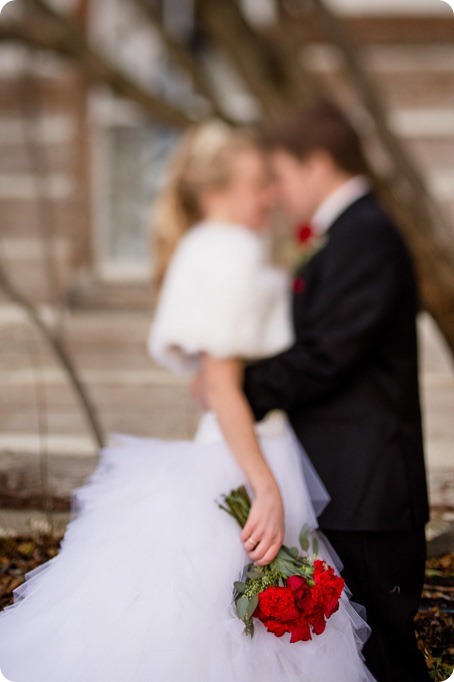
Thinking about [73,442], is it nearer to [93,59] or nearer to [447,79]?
[93,59]

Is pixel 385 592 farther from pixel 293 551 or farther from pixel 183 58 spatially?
pixel 183 58

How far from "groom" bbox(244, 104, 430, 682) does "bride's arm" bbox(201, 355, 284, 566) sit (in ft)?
0.17

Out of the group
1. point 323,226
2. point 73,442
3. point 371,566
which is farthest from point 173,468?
point 73,442

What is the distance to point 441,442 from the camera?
4.99 metres

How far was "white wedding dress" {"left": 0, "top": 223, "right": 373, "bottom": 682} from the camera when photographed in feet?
5.59

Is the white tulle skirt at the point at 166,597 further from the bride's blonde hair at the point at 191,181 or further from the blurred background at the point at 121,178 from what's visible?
the blurred background at the point at 121,178

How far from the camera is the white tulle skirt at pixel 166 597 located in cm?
170

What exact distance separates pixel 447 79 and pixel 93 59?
18.6ft

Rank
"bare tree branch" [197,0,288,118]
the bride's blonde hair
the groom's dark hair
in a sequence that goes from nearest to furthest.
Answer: the groom's dark hair, the bride's blonde hair, "bare tree branch" [197,0,288,118]

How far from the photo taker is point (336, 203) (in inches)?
78.5

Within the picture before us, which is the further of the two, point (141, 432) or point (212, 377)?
point (141, 432)

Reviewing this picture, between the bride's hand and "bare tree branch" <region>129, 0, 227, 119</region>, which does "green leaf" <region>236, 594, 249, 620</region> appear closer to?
the bride's hand

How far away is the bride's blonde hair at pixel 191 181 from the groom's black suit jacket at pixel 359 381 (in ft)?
1.48

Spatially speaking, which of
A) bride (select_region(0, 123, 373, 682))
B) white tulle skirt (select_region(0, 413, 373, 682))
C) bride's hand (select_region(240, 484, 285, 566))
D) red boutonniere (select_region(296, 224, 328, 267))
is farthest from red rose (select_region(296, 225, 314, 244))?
bride's hand (select_region(240, 484, 285, 566))
